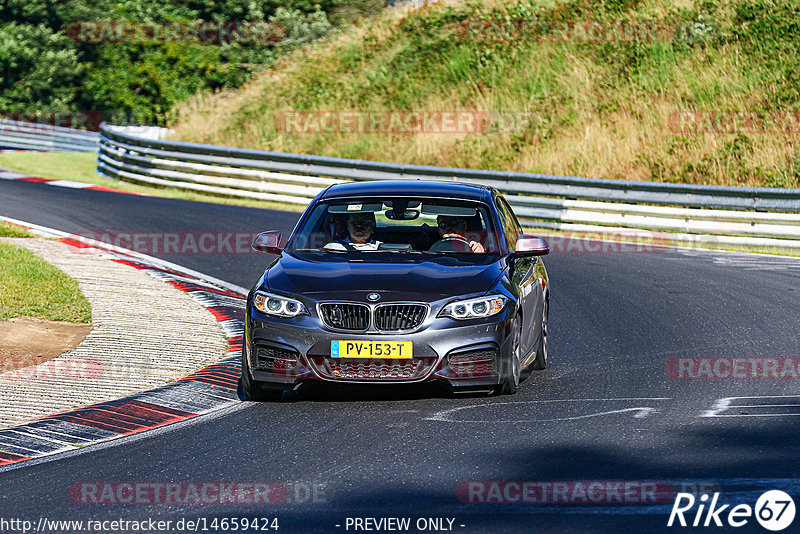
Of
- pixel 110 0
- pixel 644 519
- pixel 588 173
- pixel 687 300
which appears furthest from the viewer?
pixel 110 0

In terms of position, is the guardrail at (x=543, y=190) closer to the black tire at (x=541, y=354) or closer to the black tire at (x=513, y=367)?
the black tire at (x=541, y=354)

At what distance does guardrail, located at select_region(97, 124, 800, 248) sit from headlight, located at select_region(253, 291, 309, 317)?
12.7m

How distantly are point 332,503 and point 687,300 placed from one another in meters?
8.66

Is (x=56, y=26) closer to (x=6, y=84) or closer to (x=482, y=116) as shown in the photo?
(x=6, y=84)

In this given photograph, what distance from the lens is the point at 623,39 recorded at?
104 ft

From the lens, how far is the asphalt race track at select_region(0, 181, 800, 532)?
19.0ft

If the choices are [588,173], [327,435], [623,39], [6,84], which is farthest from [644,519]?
[6,84]

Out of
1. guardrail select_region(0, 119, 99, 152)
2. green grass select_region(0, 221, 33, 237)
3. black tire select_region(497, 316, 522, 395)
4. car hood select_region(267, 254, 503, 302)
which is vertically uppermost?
car hood select_region(267, 254, 503, 302)

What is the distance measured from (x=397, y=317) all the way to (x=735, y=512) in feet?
10.5

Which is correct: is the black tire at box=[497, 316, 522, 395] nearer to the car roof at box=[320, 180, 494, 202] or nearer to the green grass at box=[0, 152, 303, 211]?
the car roof at box=[320, 180, 494, 202]

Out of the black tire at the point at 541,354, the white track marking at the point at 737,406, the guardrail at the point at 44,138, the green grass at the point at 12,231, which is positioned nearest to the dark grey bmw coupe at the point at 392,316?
the black tire at the point at 541,354

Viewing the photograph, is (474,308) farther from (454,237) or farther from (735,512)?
(735,512)

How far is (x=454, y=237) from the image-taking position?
9.62m

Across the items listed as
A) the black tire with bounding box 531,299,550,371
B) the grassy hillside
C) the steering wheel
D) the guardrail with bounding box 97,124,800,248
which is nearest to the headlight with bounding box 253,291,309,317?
the steering wheel
